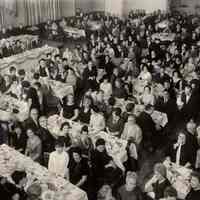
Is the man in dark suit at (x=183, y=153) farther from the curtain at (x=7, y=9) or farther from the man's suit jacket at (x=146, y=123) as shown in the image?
the curtain at (x=7, y=9)

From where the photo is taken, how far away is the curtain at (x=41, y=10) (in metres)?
14.6

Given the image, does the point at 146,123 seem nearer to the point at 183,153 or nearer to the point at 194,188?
the point at 183,153

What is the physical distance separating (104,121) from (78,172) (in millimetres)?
1131

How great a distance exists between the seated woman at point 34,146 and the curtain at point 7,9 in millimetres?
10009

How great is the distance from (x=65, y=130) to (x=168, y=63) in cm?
341

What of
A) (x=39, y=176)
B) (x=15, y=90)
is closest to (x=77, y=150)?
(x=39, y=176)

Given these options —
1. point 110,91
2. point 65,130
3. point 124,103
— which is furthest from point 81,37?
point 65,130

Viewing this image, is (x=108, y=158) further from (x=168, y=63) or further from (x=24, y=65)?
(x=24, y=65)

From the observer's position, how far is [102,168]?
15.6 ft

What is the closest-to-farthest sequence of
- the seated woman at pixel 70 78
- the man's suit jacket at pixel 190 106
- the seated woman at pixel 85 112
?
the seated woman at pixel 85 112, the man's suit jacket at pixel 190 106, the seated woman at pixel 70 78

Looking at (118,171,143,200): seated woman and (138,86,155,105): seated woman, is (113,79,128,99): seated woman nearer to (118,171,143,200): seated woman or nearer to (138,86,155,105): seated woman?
(138,86,155,105): seated woman

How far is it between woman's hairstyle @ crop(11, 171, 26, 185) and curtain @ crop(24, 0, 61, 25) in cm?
1095

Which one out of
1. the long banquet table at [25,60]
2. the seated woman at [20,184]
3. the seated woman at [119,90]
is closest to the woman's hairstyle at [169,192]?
the seated woman at [20,184]

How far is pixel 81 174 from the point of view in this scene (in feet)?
15.2
